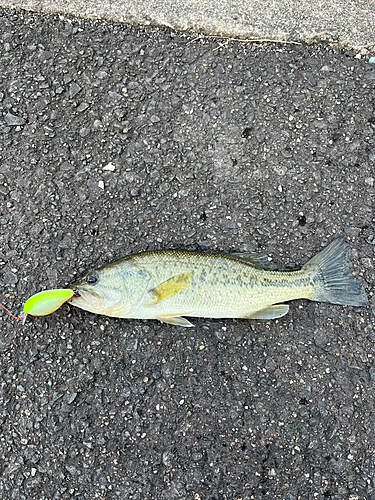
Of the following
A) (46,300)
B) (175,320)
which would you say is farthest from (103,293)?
(175,320)

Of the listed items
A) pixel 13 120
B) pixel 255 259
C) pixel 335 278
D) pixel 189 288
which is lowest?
pixel 189 288

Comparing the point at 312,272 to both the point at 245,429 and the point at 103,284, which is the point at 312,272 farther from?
the point at 103,284

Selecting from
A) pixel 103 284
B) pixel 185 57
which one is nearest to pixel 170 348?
pixel 103 284

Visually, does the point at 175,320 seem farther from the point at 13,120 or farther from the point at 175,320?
the point at 13,120

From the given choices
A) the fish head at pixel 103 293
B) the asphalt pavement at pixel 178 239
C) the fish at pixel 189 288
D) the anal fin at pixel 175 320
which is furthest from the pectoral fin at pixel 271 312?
the fish head at pixel 103 293

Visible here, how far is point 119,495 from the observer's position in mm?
3424

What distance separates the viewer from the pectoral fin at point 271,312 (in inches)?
141

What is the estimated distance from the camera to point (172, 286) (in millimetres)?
3479

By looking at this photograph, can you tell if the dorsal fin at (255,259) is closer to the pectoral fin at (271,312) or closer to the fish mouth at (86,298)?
the pectoral fin at (271,312)

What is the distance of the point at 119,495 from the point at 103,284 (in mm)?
1714

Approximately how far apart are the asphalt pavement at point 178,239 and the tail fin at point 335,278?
0.37ft

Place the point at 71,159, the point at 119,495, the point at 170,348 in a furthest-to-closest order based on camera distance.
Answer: the point at 71,159 → the point at 170,348 → the point at 119,495

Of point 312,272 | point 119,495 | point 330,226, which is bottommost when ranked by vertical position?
point 119,495

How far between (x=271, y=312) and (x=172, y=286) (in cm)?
87
